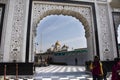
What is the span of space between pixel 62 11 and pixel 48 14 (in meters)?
0.54

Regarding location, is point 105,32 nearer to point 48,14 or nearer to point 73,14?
point 73,14

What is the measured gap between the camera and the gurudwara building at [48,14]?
5105mm

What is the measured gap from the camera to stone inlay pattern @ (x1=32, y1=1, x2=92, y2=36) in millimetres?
5574

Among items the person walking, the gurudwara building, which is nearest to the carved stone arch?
the gurudwara building

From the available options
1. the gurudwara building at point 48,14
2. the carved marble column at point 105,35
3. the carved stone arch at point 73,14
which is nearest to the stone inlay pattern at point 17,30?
the gurudwara building at point 48,14

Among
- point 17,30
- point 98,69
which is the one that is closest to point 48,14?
point 17,30

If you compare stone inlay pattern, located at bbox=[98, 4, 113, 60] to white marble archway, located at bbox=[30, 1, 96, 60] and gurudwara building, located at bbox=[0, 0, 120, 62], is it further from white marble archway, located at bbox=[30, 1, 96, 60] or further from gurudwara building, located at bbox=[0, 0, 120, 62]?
white marble archway, located at bbox=[30, 1, 96, 60]

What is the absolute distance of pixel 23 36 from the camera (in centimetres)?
520

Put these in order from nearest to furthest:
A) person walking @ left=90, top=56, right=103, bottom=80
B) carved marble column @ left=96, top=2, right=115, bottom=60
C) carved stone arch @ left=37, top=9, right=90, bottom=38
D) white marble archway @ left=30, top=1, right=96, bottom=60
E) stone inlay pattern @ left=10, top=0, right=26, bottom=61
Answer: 1. person walking @ left=90, top=56, right=103, bottom=80
2. stone inlay pattern @ left=10, top=0, right=26, bottom=61
3. white marble archway @ left=30, top=1, right=96, bottom=60
4. carved marble column @ left=96, top=2, right=115, bottom=60
5. carved stone arch @ left=37, top=9, right=90, bottom=38

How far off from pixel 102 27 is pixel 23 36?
2916 millimetres

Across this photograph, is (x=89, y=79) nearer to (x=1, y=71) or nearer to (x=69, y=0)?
(x=1, y=71)

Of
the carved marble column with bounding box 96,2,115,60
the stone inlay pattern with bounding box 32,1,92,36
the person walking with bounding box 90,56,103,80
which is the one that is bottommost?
the person walking with bounding box 90,56,103,80

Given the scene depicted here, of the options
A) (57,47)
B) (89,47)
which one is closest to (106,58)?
(89,47)

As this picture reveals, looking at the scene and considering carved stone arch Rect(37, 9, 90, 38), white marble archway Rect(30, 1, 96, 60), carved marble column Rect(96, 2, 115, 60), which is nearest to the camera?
white marble archway Rect(30, 1, 96, 60)
